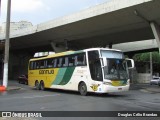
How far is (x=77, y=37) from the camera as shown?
46156 mm

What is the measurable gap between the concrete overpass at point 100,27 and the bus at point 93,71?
858cm

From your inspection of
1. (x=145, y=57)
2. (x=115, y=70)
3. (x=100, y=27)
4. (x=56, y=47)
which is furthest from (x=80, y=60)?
(x=145, y=57)

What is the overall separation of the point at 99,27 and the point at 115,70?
17.2 meters

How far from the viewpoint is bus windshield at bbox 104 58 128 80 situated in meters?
22.1

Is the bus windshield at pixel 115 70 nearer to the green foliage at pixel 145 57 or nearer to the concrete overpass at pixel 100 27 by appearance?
the concrete overpass at pixel 100 27

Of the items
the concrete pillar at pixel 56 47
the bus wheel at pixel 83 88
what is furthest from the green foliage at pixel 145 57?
the bus wheel at pixel 83 88

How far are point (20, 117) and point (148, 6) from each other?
2233cm

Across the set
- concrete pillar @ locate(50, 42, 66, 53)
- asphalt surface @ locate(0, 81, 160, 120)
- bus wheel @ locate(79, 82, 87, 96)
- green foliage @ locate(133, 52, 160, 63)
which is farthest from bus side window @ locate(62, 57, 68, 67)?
green foliage @ locate(133, 52, 160, 63)

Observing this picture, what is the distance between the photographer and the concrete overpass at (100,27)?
32.1 metres

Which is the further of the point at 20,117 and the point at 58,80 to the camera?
the point at 58,80

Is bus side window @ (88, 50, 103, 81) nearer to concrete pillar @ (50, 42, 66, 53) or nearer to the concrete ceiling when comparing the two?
the concrete ceiling

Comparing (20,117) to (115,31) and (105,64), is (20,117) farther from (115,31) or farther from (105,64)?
(115,31)

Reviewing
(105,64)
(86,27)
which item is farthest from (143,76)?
(105,64)

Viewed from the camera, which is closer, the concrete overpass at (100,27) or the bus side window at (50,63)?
the bus side window at (50,63)
